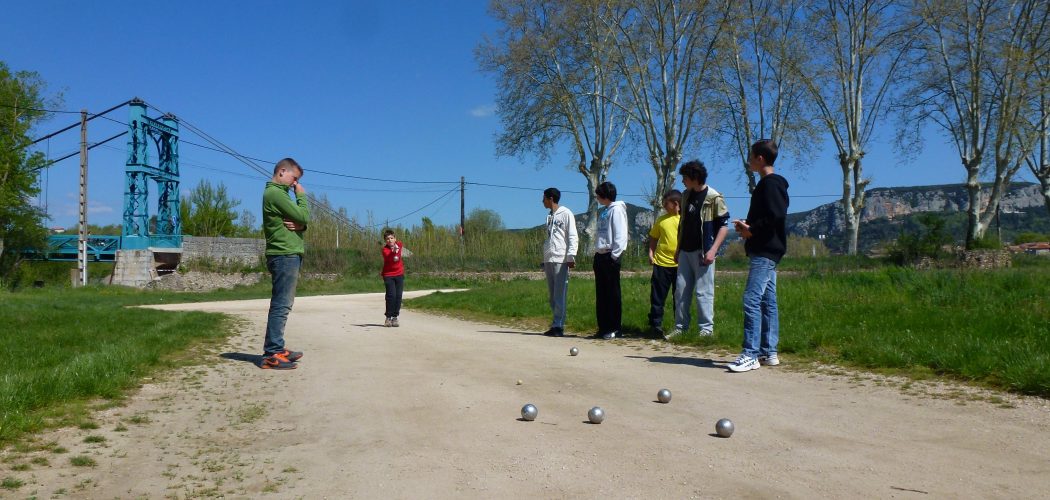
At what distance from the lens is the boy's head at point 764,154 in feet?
22.8

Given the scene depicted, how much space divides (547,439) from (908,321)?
5497 mm

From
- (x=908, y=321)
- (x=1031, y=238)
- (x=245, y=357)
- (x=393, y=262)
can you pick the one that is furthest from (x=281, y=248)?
(x=1031, y=238)

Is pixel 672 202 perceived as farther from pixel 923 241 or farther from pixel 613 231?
pixel 923 241

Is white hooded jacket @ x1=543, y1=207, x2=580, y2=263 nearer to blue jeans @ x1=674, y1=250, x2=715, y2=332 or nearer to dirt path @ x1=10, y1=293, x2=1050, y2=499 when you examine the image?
blue jeans @ x1=674, y1=250, x2=715, y2=332

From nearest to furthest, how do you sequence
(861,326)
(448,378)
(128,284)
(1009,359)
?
1. (1009,359)
2. (448,378)
3. (861,326)
4. (128,284)

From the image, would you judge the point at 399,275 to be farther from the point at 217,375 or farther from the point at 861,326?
the point at 861,326

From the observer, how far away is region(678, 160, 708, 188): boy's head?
858 centimetres

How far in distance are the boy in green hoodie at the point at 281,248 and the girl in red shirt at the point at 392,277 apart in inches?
206

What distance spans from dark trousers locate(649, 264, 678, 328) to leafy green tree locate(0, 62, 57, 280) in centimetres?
4623

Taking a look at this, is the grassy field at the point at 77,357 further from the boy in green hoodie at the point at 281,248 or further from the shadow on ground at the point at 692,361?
the shadow on ground at the point at 692,361

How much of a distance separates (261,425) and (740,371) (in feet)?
13.4

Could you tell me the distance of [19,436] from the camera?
13.5 feet

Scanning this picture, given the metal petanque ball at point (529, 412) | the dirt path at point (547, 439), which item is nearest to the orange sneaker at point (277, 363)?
the dirt path at point (547, 439)

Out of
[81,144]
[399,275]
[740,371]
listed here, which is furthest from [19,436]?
[81,144]
